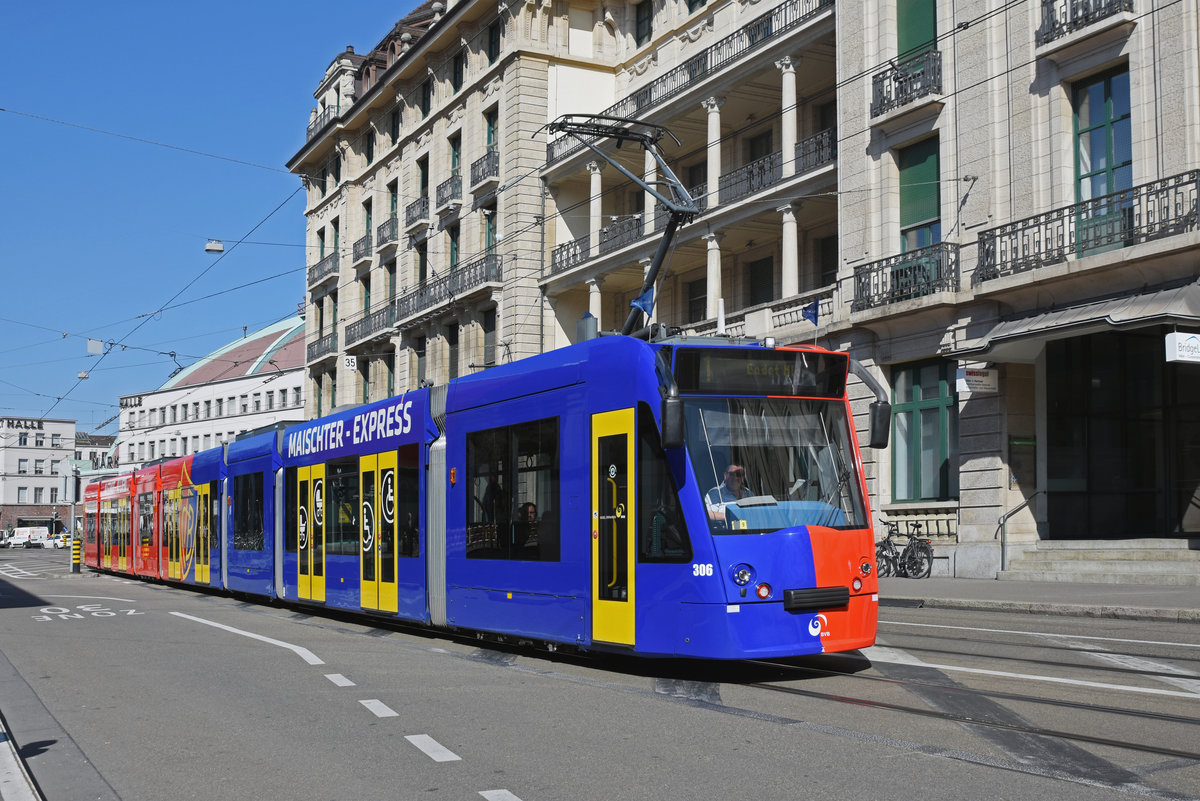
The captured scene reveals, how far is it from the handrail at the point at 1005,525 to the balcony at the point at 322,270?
39435 millimetres

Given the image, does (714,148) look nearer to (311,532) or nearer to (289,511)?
(289,511)

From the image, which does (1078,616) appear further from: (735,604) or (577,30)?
(577,30)

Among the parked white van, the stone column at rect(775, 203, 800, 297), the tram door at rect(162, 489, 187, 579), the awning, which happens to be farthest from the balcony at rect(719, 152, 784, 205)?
the parked white van

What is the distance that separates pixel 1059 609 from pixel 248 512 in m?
13.6

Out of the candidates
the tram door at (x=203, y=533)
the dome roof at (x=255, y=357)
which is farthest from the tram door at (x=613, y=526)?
the dome roof at (x=255, y=357)

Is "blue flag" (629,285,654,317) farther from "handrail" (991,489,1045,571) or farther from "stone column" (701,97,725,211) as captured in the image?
"stone column" (701,97,725,211)

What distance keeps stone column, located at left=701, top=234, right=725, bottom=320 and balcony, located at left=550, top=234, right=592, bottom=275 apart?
6.59 metres

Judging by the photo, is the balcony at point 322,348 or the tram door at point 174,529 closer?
the tram door at point 174,529

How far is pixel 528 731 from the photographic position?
784 cm

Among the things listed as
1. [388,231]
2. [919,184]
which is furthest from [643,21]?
[919,184]

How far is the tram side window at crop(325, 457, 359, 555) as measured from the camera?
55.6 feet

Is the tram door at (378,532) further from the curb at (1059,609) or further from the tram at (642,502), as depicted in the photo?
the curb at (1059,609)

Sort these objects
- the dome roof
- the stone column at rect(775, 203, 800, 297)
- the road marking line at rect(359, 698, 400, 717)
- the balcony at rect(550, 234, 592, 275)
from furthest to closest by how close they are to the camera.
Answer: the dome roof < the balcony at rect(550, 234, 592, 275) < the stone column at rect(775, 203, 800, 297) < the road marking line at rect(359, 698, 400, 717)

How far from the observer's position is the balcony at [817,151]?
94.4 ft
